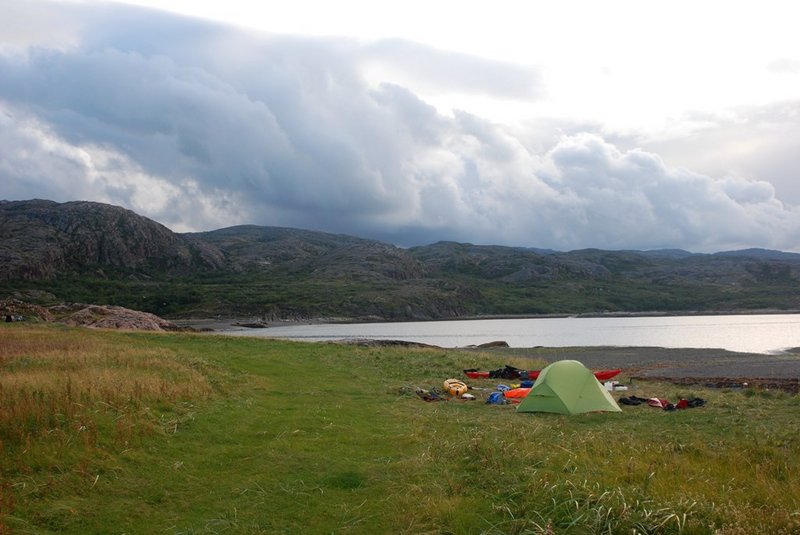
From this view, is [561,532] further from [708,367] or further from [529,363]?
[708,367]

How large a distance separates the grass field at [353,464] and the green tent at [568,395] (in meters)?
1.03

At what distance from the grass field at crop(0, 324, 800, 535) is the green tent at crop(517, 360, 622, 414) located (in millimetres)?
1026

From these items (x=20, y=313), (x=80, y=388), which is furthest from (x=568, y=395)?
(x=20, y=313)

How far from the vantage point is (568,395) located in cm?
2156

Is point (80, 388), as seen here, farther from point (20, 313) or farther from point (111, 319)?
point (111, 319)

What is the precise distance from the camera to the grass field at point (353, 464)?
877cm

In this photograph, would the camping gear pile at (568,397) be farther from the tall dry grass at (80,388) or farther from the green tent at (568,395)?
the tall dry grass at (80,388)

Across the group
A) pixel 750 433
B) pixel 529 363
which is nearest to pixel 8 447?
pixel 750 433

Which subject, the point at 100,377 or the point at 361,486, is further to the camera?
the point at 100,377

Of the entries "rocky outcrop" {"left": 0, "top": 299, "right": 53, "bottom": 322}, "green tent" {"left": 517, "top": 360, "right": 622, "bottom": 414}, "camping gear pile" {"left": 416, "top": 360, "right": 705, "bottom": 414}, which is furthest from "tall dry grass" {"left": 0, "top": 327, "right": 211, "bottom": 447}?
"rocky outcrop" {"left": 0, "top": 299, "right": 53, "bottom": 322}

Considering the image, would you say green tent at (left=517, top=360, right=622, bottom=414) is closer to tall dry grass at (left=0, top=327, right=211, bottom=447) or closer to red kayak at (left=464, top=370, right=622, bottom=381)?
red kayak at (left=464, top=370, right=622, bottom=381)

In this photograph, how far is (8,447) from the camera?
11.4 meters

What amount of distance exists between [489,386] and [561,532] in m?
21.4

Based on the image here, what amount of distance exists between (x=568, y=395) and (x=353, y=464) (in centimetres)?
1133
